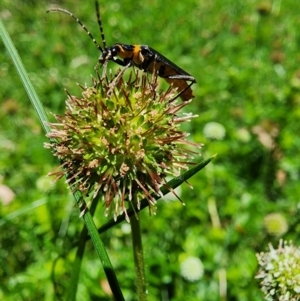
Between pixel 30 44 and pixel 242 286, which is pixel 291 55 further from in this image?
pixel 242 286

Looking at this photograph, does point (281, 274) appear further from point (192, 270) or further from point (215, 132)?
point (215, 132)

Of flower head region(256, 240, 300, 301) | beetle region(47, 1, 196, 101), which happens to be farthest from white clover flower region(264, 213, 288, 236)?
beetle region(47, 1, 196, 101)

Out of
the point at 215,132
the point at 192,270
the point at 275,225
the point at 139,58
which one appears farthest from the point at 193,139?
the point at 139,58

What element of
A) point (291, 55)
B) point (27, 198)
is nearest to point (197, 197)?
point (27, 198)

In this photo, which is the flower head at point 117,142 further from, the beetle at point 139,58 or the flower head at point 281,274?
the flower head at point 281,274

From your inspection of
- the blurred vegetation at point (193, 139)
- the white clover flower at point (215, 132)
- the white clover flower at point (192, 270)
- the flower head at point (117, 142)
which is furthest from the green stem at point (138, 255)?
the white clover flower at point (215, 132)

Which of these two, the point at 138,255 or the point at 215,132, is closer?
the point at 138,255

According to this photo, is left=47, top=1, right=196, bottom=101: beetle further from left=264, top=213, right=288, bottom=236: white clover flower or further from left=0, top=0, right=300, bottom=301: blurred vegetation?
left=264, top=213, right=288, bottom=236: white clover flower
